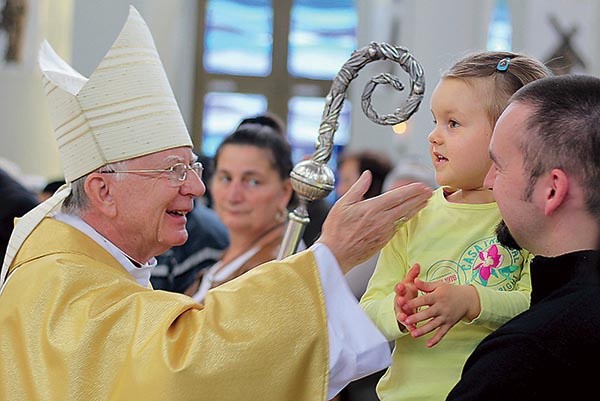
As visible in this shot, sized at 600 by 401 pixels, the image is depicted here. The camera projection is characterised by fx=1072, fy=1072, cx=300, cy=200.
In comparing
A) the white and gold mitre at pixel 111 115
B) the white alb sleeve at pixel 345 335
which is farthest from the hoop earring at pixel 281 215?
the white alb sleeve at pixel 345 335

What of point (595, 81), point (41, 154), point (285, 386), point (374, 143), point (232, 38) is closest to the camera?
point (595, 81)

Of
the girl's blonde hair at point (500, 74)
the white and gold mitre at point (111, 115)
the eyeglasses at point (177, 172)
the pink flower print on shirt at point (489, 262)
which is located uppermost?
the girl's blonde hair at point (500, 74)

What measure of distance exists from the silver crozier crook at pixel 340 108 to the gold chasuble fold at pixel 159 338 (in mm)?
223

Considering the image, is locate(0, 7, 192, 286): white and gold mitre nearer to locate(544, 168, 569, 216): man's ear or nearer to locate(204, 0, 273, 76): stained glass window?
locate(544, 168, 569, 216): man's ear

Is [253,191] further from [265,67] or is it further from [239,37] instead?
[239,37]

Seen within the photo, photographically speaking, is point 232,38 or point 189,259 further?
point 232,38

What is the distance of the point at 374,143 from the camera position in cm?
1555

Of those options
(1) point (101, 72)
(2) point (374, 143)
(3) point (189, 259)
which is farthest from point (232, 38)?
(1) point (101, 72)

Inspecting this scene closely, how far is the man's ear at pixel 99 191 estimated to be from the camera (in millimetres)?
2738

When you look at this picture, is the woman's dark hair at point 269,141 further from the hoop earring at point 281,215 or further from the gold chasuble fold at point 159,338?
the gold chasuble fold at point 159,338

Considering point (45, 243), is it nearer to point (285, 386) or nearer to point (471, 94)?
point (285, 386)

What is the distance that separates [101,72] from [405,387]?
3.75 feet

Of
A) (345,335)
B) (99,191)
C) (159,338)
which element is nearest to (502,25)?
(99,191)

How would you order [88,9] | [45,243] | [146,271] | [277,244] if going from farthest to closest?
[88,9], [277,244], [146,271], [45,243]
